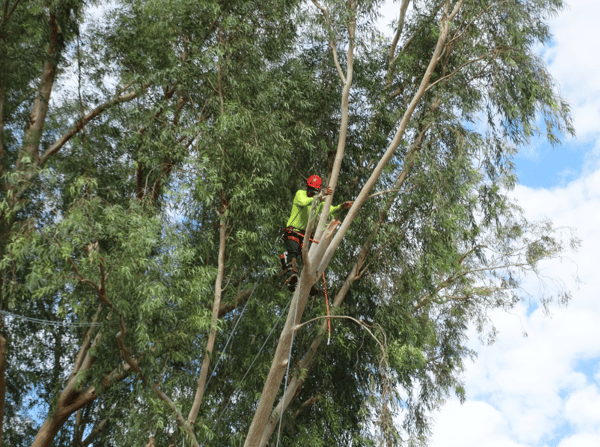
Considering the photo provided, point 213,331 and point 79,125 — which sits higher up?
point 79,125

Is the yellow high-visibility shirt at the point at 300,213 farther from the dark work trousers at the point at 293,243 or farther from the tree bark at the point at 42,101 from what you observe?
the tree bark at the point at 42,101

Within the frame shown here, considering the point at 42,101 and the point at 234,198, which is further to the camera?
the point at 42,101

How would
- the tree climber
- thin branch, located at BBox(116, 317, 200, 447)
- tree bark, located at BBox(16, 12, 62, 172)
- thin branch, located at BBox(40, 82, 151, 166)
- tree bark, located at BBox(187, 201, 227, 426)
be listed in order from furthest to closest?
1. thin branch, located at BBox(40, 82, 151, 166)
2. tree bark, located at BBox(16, 12, 62, 172)
3. tree bark, located at BBox(187, 201, 227, 426)
4. the tree climber
5. thin branch, located at BBox(116, 317, 200, 447)

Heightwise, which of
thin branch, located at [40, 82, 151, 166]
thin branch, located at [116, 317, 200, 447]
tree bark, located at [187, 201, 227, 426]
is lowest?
thin branch, located at [116, 317, 200, 447]

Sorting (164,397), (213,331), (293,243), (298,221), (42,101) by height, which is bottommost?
(164,397)

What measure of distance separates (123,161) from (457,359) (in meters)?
5.85

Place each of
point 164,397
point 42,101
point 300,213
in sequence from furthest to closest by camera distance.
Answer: point 42,101, point 300,213, point 164,397

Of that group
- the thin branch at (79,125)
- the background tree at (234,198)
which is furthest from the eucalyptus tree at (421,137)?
the thin branch at (79,125)

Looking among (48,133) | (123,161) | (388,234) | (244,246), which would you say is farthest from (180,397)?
(48,133)

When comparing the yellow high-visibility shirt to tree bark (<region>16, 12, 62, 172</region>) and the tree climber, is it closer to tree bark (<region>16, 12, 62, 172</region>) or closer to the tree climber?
the tree climber

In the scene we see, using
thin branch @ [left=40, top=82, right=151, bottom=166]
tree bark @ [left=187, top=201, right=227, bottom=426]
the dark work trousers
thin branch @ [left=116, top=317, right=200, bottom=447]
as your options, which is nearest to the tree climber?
the dark work trousers

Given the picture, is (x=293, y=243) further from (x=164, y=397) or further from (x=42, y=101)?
(x=42, y=101)

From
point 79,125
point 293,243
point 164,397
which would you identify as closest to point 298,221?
point 293,243

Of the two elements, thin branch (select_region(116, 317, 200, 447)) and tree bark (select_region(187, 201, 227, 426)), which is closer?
thin branch (select_region(116, 317, 200, 447))
